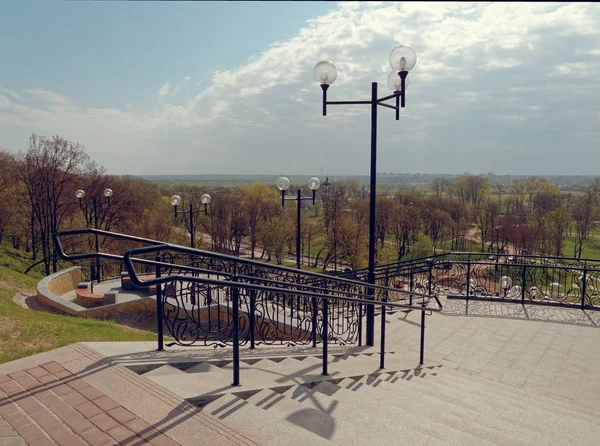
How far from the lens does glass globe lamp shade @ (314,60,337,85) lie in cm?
686

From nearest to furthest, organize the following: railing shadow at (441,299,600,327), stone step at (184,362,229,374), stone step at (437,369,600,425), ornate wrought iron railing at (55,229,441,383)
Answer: ornate wrought iron railing at (55,229,441,383)
stone step at (184,362,229,374)
stone step at (437,369,600,425)
railing shadow at (441,299,600,327)

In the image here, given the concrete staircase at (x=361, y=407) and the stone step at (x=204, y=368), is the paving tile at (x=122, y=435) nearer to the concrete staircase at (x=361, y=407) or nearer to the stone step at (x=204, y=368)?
the concrete staircase at (x=361, y=407)

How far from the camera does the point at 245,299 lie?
5.61 metres

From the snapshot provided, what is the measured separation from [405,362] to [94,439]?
4452mm

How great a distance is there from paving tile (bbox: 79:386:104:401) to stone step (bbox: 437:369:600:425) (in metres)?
4.09

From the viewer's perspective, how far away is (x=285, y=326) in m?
7.30

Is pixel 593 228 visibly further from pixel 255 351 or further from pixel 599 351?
pixel 255 351

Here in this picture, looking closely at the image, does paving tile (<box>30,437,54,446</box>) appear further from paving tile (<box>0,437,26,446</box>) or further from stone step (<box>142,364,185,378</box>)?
stone step (<box>142,364,185,378</box>)

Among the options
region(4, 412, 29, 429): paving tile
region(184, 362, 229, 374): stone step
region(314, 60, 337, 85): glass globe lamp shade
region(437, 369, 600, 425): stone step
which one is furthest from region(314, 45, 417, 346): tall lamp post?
region(4, 412, 29, 429): paving tile

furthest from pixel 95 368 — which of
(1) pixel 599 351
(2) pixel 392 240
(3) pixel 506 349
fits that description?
(2) pixel 392 240

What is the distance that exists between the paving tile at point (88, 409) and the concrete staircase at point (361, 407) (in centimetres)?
54

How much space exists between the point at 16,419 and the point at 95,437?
2.24ft

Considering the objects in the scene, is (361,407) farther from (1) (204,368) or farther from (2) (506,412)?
(2) (506,412)

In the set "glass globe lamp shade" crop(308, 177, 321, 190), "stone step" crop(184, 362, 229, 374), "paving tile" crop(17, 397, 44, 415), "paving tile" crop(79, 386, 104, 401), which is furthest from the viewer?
"glass globe lamp shade" crop(308, 177, 321, 190)
